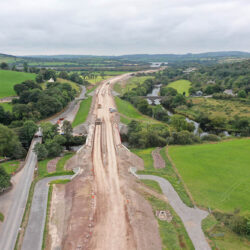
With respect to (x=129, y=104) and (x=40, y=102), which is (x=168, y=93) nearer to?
(x=129, y=104)

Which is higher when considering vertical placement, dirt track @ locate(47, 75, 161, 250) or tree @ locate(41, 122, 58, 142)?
tree @ locate(41, 122, 58, 142)

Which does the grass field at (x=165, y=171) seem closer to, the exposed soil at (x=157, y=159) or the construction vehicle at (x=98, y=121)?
the exposed soil at (x=157, y=159)

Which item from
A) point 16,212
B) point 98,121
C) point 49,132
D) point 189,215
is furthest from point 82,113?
point 189,215

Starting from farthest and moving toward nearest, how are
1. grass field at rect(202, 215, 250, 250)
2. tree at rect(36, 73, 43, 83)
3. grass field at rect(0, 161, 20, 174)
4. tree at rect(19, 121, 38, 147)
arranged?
tree at rect(36, 73, 43, 83) → tree at rect(19, 121, 38, 147) → grass field at rect(0, 161, 20, 174) → grass field at rect(202, 215, 250, 250)

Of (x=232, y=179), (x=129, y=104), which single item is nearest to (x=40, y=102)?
(x=129, y=104)

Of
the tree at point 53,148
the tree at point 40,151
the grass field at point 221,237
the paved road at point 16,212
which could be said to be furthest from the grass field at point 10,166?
the grass field at point 221,237

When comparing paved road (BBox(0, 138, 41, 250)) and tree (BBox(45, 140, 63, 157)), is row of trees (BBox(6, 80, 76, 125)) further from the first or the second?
paved road (BBox(0, 138, 41, 250))

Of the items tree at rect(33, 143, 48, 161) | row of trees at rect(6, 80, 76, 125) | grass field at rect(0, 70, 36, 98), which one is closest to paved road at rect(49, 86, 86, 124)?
row of trees at rect(6, 80, 76, 125)
